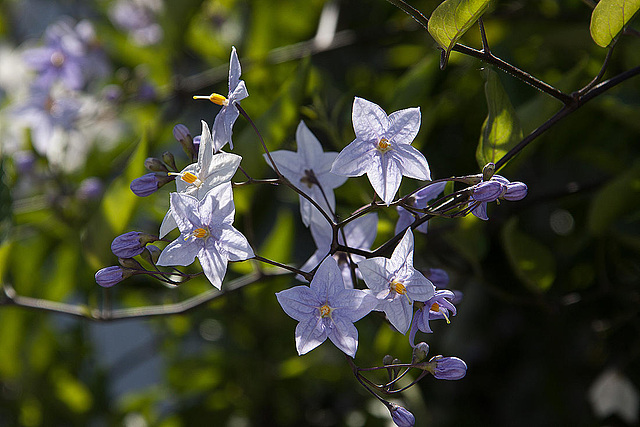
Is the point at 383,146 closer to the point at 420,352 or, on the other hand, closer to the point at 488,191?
the point at 488,191

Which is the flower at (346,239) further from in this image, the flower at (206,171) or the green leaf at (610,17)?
the green leaf at (610,17)

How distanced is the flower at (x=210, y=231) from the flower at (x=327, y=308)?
0.07 meters

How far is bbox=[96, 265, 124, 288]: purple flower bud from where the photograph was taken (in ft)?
2.23

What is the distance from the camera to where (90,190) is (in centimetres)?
133

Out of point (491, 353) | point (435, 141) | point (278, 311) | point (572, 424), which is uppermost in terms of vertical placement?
point (435, 141)

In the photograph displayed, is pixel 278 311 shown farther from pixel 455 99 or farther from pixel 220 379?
pixel 455 99

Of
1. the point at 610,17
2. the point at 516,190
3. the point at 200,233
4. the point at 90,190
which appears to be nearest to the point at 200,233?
the point at 200,233

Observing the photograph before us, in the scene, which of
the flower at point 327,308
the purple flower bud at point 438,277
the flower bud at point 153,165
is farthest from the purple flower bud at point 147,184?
the purple flower bud at point 438,277

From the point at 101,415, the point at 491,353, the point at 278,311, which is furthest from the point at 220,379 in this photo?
the point at 491,353

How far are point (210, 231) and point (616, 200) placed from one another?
2.18ft

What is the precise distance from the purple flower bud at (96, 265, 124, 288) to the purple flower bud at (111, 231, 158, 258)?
0.07ft

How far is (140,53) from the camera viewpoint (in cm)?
170

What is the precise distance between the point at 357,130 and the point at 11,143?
51.6 inches

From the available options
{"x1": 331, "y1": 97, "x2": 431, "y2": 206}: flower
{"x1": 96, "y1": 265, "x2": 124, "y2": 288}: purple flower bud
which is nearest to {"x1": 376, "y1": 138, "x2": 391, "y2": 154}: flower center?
A: {"x1": 331, "y1": 97, "x2": 431, "y2": 206}: flower
